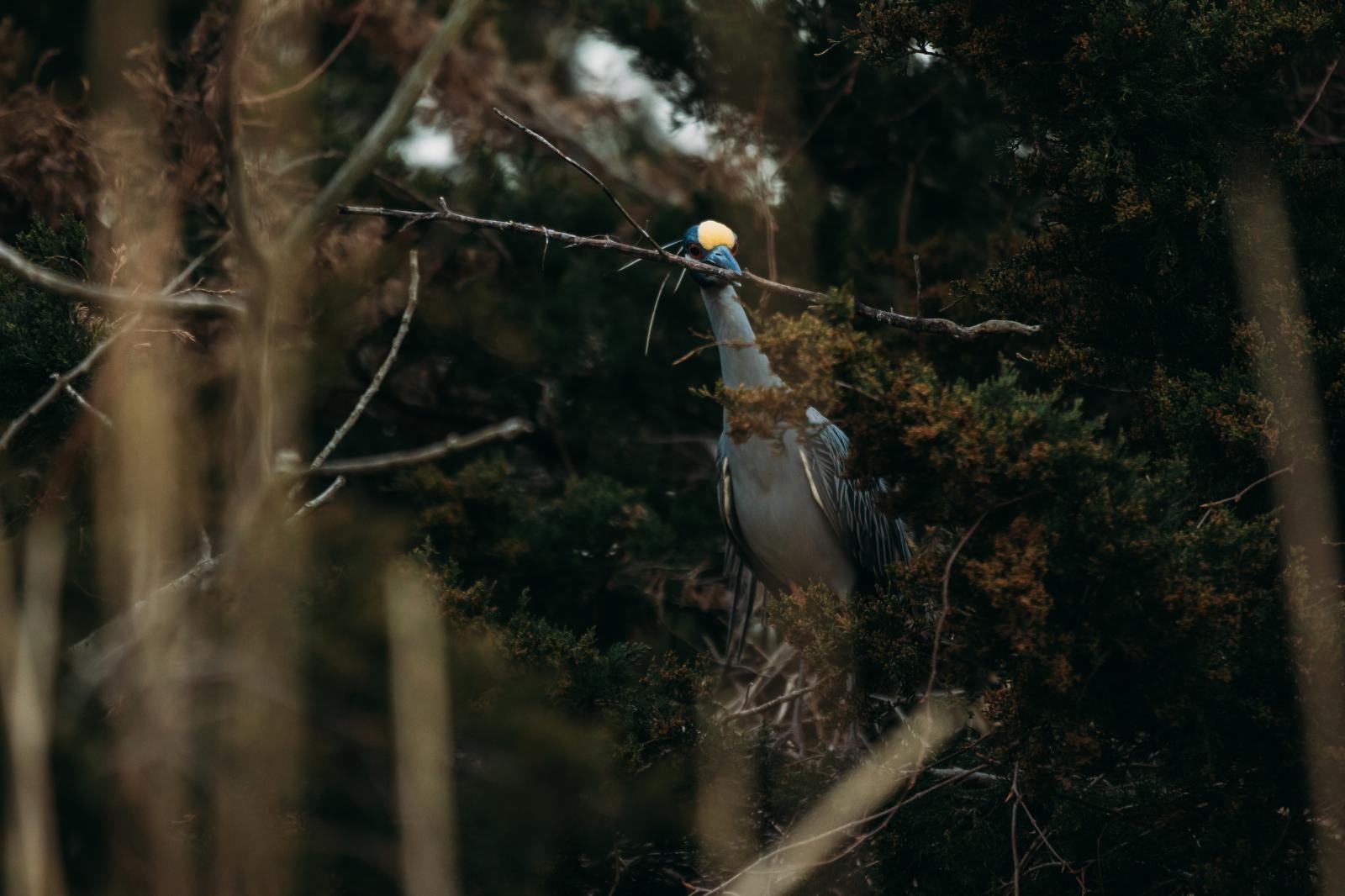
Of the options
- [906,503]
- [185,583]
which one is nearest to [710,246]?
Result: [906,503]

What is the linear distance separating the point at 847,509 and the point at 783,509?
0.25m

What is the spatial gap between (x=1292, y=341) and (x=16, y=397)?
3072mm

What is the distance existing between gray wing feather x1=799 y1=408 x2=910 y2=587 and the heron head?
623 mm

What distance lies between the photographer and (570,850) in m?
3.01

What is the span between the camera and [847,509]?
4.41 m

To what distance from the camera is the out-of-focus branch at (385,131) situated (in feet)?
4.68

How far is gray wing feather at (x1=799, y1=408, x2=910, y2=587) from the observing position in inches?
171

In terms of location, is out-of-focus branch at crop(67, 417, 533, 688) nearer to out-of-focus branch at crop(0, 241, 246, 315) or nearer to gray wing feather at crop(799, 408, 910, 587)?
out-of-focus branch at crop(0, 241, 246, 315)

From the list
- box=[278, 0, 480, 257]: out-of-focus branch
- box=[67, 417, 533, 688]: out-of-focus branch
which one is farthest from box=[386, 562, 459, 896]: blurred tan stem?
box=[278, 0, 480, 257]: out-of-focus branch

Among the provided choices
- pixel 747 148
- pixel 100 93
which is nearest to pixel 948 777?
pixel 747 148

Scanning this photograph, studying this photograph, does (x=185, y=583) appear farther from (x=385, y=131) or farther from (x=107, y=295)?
(x=385, y=131)

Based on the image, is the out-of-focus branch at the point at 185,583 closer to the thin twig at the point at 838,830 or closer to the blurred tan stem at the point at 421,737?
the blurred tan stem at the point at 421,737

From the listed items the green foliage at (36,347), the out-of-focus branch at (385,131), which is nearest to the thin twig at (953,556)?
the out-of-focus branch at (385,131)

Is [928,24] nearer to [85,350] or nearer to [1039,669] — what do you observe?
[1039,669]
